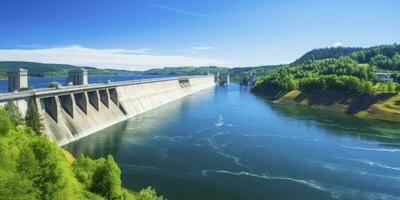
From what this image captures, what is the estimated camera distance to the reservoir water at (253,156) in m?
41.3

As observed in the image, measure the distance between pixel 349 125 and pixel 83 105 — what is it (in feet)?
194

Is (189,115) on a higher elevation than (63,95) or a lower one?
lower

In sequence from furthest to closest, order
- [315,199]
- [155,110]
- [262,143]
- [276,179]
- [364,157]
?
[155,110] → [262,143] → [364,157] → [276,179] → [315,199]

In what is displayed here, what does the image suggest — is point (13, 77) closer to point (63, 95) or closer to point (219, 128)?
point (63, 95)

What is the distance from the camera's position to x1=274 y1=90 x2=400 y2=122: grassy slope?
95037mm

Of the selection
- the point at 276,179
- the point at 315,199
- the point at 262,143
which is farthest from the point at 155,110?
the point at 315,199

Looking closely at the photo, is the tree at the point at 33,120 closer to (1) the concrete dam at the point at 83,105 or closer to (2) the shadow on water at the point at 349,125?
(1) the concrete dam at the point at 83,105

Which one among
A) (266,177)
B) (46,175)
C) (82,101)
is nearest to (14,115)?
(46,175)

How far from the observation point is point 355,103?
10944 centimetres

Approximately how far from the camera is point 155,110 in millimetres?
107312

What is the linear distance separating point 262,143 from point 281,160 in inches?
427

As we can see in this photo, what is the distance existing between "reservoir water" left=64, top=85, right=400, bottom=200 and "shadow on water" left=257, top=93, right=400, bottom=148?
0.68ft

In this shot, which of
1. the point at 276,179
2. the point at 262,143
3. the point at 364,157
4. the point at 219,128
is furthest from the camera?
the point at 219,128

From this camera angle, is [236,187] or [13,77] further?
[13,77]
